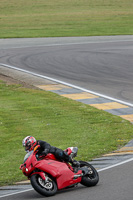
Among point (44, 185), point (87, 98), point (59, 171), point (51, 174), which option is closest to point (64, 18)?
point (87, 98)

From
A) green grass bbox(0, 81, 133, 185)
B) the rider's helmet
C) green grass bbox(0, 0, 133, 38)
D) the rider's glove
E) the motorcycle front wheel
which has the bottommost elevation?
green grass bbox(0, 0, 133, 38)

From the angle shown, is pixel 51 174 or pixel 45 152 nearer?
pixel 51 174

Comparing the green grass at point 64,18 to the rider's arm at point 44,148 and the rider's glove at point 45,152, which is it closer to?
the rider's arm at point 44,148

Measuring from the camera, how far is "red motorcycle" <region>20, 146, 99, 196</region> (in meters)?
9.80

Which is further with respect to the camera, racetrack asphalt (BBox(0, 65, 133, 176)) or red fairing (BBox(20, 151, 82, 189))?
racetrack asphalt (BBox(0, 65, 133, 176))

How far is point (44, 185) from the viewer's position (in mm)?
9828

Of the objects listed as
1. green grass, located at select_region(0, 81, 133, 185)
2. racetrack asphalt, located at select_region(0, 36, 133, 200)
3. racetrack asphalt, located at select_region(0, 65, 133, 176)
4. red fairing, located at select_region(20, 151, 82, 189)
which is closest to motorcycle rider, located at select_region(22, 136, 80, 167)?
red fairing, located at select_region(20, 151, 82, 189)

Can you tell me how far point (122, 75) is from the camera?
2722 cm

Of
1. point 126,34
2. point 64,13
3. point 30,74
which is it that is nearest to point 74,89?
point 30,74

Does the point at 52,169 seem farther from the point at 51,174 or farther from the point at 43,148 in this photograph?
the point at 43,148

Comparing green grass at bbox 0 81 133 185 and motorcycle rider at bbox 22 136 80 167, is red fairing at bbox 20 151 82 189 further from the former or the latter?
green grass at bbox 0 81 133 185

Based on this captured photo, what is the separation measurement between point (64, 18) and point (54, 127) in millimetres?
58138

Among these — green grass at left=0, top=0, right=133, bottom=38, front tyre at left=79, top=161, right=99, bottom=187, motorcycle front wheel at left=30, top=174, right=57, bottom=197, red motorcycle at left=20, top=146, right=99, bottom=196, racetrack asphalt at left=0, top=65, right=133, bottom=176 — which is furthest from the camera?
green grass at left=0, top=0, right=133, bottom=38

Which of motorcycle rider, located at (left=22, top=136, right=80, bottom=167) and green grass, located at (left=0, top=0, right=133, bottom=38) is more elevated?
motorcycle rider, located at (left=22, top=136, right=80, bottom=167)
